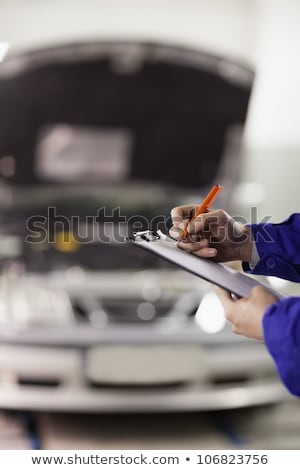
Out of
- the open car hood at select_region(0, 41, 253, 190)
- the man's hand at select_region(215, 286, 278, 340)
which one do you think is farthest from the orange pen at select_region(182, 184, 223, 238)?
the open car hood at select_region(0, 41, 253, 190)

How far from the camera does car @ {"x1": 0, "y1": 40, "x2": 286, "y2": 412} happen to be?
1935 mm

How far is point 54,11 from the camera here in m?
2.77

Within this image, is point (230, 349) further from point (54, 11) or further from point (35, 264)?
point (54, 11)

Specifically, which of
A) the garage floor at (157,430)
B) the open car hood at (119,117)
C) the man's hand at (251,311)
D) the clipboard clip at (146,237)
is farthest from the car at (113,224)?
the man's hand at (251,311)

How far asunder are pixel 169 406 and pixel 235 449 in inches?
8.7

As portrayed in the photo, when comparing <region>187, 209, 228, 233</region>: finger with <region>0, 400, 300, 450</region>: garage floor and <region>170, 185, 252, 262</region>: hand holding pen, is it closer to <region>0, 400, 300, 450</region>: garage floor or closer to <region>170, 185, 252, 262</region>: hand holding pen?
<region>170, 185, 252, 262</region>: hand holding pen

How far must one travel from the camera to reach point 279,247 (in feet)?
3.61

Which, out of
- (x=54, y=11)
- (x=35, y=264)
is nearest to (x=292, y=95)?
(x=54, y=11)

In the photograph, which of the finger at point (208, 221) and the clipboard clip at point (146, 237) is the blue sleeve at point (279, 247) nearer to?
the finger at point (208, 221)

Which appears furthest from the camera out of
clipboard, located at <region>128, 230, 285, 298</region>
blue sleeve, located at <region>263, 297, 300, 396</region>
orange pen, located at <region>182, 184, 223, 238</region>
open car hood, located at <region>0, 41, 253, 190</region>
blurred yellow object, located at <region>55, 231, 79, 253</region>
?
open car hood, located at <region>0, 41, 253, 190</region>

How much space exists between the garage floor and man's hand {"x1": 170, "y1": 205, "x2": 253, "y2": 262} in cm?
101

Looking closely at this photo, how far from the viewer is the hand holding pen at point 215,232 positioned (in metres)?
1.09

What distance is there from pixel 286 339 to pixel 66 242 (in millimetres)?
1948

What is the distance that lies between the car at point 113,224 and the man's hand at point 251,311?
1.08 meters
